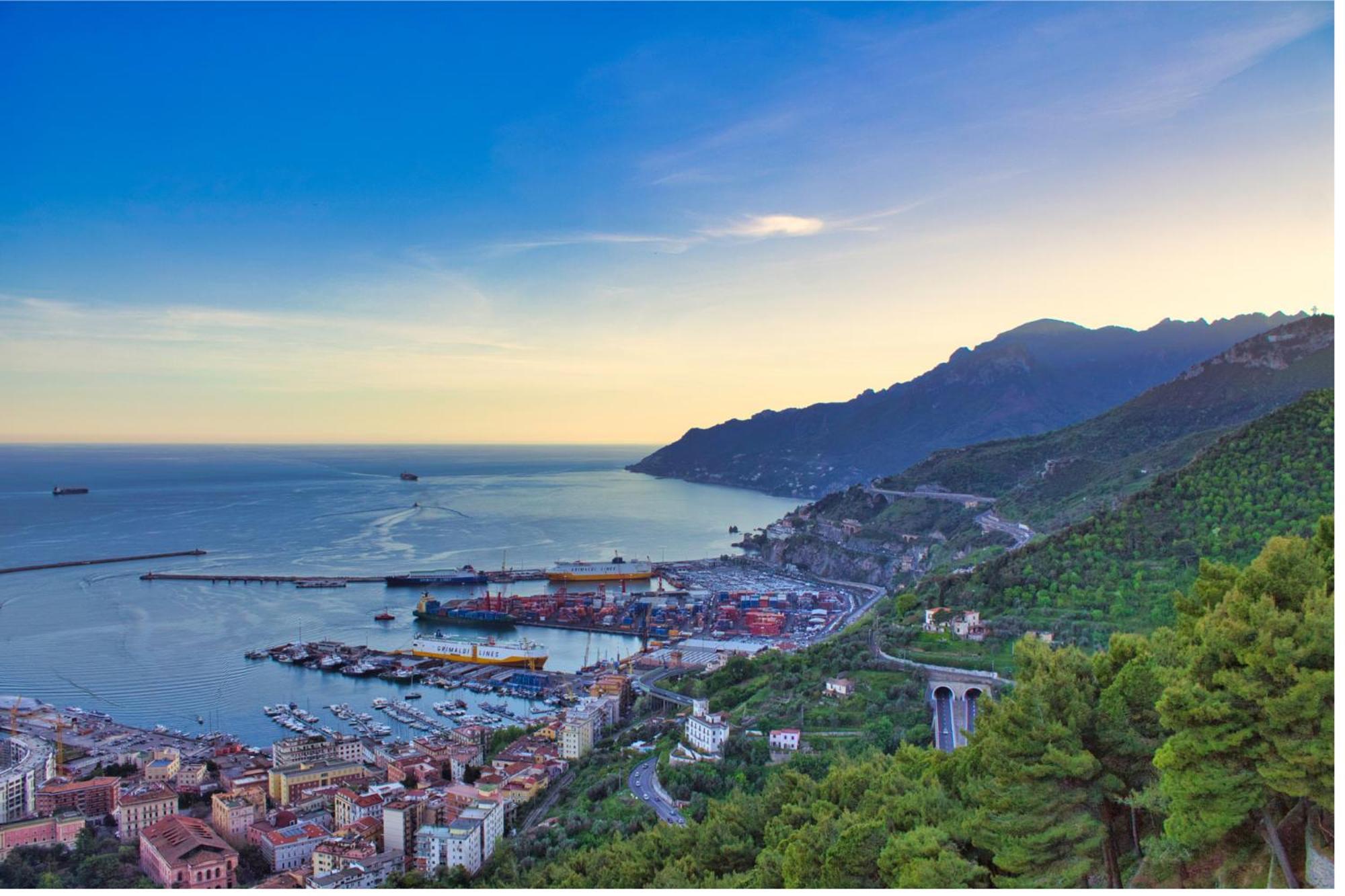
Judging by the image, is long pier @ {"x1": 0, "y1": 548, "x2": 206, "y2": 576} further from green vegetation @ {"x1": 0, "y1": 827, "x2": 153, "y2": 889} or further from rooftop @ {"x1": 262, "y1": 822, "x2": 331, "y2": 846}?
rooftop @ {"x1": 262, "y1": 822, "x2": 331, "y2": 846}

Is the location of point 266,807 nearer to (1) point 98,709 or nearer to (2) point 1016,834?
(1) point 98,709

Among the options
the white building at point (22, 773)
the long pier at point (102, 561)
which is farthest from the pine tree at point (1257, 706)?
the long pier at point (102, 561)

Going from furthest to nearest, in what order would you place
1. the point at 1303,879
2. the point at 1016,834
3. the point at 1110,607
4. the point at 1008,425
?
1. the point at 1008,425
2. the point at 1110,607
3. the point at 1016,834
4. the point at 1303,879

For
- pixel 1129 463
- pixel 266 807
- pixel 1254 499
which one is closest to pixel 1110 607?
pixel 1254 499

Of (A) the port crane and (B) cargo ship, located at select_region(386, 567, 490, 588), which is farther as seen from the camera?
(B) cargo ship, located at select_region(386, 567, 490, 588)

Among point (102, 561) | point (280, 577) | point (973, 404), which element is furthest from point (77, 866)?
point (973, 404)

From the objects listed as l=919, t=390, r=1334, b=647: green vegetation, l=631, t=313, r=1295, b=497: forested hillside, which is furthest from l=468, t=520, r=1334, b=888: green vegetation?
l=631, t=313, r=1295, b=497: forested hillside
